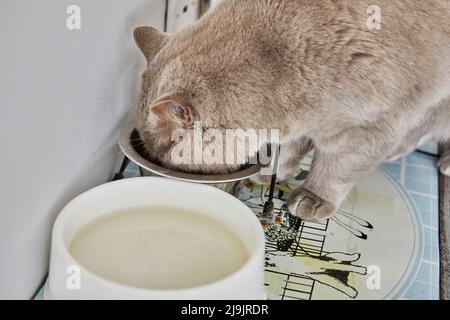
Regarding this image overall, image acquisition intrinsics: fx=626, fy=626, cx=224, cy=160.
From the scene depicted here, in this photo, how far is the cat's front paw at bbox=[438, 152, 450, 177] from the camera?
1.54m

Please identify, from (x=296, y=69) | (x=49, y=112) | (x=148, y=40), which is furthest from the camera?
Answer: (x=148, y=40)

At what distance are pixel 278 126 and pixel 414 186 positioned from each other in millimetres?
476

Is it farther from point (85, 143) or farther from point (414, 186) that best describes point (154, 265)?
point (414, 186)

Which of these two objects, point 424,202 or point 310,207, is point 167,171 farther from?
point 424,202

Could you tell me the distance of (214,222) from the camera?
114 cm

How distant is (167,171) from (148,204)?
0.07 meters

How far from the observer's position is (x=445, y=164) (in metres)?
1.54

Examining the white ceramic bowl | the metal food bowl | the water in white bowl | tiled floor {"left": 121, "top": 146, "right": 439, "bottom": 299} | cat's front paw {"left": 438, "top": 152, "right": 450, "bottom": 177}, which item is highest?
the metal food bowl

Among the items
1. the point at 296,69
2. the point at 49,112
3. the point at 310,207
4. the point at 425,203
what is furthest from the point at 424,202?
the point at 49,112

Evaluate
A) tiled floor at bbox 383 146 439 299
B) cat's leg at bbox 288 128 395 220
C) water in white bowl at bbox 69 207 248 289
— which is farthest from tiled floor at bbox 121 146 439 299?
water in white bowl at bbox 69 207 248 289

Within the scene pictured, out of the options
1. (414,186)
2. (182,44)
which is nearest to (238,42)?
(182,44)

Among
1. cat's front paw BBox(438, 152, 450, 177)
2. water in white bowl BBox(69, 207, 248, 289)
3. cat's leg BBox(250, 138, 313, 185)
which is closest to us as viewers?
water in white bowl BBox(69, 207, 248, 289)

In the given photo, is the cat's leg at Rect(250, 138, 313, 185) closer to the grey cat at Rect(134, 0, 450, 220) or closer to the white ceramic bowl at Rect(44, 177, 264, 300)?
the grey cat at Rect(134, 0, 450, 220)

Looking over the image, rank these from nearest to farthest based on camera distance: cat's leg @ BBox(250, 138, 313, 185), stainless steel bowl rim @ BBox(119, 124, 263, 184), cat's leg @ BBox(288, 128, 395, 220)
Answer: stainless steel bowl rim @ BBox(119, 124, 263, 184)
cat's leg @ BBox(288, 128, 395, 220)
cat's leg @ BBox(250, 138, 313, 185)
